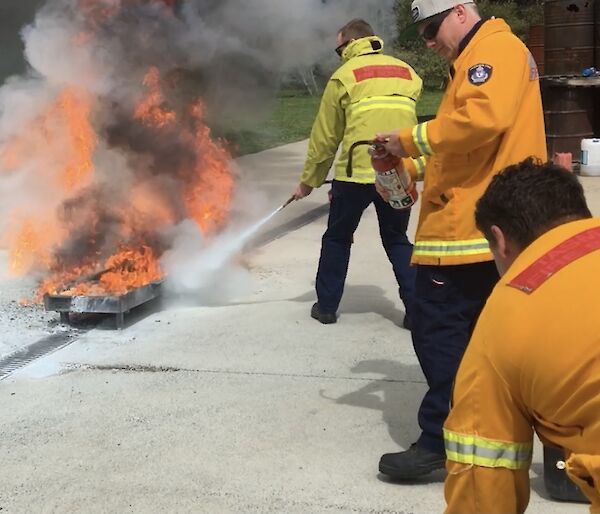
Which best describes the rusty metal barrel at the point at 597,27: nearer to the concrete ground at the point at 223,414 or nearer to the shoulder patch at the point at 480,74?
the concrete ground at the point at 223,414

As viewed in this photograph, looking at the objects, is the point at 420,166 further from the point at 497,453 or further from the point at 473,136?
the point at 497,453

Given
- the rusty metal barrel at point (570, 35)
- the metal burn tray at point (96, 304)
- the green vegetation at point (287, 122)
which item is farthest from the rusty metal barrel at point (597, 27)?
the metal burn tray at point (96, 304)

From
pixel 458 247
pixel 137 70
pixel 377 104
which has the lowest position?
pixel 458 247

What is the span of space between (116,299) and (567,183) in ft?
11.5

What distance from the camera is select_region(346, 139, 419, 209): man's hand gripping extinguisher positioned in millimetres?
3086

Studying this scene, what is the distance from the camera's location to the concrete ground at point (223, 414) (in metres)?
2.97

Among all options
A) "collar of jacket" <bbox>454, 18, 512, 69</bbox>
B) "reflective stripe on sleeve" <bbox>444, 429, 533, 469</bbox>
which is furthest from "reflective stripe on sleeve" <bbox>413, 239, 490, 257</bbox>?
"reflective stripe on sleeve" <bbox>444, 429, 533, 469</bbox>

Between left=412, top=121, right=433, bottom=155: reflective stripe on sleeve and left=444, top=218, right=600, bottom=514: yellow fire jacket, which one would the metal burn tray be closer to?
left=412, top=121, right=433, bottom=155: reflective stripe on sleeve

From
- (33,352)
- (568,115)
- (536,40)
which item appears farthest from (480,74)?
(536,40)

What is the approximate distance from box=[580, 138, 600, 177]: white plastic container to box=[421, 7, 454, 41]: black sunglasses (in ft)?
26.4

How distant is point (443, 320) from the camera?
290 cm

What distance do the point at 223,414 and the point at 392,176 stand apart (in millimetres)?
1357

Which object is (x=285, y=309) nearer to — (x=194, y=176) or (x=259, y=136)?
(x=194, y=176)

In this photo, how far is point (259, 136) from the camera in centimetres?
1457
